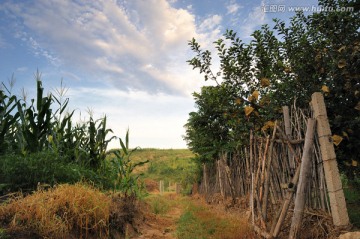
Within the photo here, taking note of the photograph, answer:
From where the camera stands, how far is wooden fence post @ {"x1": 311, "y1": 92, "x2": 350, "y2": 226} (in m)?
3.91

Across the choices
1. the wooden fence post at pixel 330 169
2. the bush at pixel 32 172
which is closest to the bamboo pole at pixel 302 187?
the wooden fence post at pixel 330 169

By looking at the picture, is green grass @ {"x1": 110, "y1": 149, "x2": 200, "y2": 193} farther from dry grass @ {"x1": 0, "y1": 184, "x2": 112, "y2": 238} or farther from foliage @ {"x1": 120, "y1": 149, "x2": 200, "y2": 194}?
dry grass @ {"x1": 0, "y1": 184, "x2": 112, "y2": 238}

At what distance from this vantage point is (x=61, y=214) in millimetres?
4148

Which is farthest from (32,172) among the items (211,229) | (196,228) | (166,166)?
(166,166)

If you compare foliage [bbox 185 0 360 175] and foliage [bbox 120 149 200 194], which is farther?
foliage [bbox 120 149 200 194]

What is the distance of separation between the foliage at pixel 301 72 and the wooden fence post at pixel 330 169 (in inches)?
20.5

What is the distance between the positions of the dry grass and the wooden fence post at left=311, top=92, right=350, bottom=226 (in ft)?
11.2

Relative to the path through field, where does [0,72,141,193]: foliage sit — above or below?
above

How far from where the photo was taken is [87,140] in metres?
7.55

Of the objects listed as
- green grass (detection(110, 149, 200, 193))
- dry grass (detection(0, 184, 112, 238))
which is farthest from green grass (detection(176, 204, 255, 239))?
green grass (detection(110, 149, 200, 193))

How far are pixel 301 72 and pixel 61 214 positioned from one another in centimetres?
515

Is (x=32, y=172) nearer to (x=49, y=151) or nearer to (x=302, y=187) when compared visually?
(x=49, y=151)

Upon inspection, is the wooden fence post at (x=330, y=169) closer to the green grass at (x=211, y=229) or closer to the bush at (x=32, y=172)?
the green grass at (x=211, y=229)

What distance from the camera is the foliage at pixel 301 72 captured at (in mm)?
5016
